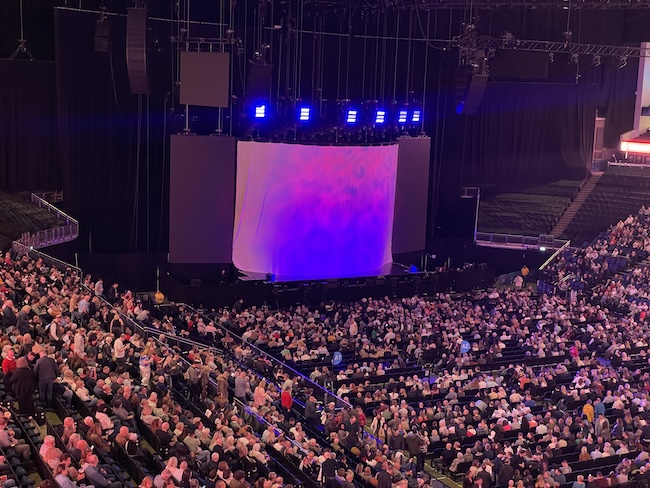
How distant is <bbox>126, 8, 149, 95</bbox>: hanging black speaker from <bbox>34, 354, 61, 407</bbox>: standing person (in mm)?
12960

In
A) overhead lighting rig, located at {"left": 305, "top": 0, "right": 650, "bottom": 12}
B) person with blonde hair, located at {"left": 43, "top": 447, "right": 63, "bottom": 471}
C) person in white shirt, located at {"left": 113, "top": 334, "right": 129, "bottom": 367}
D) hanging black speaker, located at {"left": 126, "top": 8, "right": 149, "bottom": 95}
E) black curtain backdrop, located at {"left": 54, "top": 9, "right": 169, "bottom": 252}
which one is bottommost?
person in white shirt, located at {"left": 113, "top": 334, "right": 129, "bottom": 367}

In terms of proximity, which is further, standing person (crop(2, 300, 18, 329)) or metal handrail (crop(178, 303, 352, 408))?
metal handrail (crop(178, 303, 352, 408))

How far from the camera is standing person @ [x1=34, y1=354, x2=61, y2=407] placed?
13.9 meters

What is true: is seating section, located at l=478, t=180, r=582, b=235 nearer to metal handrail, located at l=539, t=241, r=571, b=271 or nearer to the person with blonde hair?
metal handrail, located at l=539, t=241, r=571, b=271

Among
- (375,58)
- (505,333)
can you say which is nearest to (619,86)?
(375,58)

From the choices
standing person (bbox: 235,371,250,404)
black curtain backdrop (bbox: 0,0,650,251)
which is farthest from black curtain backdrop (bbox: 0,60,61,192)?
standing person (bbox: 235,371,250,404)

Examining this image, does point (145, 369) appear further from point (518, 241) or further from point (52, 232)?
point (518, 241)

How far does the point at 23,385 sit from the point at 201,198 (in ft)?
54.0

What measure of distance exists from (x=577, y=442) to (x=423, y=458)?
307 cm

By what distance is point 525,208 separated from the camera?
39094 mm

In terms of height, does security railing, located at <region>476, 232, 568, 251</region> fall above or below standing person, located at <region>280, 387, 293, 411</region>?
above

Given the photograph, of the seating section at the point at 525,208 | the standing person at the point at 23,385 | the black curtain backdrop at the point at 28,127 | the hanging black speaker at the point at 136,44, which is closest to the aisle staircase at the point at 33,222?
the black curtain backdrop at the point at 28,127

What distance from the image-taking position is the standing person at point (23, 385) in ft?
43.7

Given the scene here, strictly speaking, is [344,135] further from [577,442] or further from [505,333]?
[577,442]
